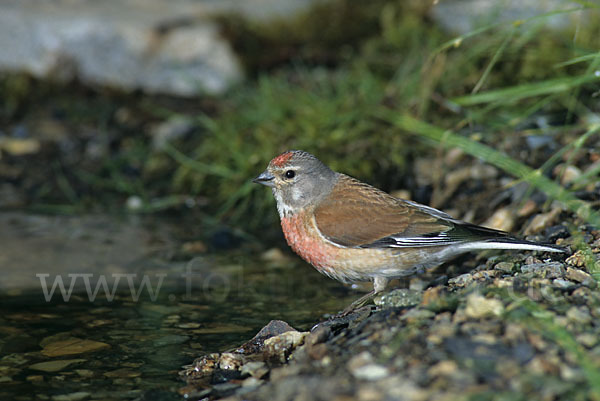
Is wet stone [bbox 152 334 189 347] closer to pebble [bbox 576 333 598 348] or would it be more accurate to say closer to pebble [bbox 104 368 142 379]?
pebble [bbox 104 368 142 379]

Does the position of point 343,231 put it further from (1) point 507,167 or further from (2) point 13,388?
(2) point 13,388

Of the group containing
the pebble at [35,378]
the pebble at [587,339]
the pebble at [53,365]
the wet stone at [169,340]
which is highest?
the pebble at [587,339]

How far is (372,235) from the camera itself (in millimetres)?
3895

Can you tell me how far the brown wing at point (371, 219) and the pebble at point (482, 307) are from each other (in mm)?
1035

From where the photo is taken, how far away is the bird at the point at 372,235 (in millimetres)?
3824

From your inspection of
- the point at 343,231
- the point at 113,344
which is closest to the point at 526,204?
the point at 343,231

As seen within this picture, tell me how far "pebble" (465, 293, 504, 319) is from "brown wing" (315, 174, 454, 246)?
3.40 feet

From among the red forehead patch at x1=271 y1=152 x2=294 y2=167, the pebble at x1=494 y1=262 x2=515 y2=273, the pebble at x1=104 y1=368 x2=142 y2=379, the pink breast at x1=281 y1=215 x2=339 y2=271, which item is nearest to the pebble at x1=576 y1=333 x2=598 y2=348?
the pebble at x1=494 y1=262 x2=515 y2=273

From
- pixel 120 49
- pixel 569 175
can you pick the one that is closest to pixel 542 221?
pixel 569 175

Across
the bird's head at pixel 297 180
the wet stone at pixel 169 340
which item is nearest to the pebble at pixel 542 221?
the bird's head at pixel 297 180

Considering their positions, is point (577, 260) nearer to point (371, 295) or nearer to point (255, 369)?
point (371, 295)

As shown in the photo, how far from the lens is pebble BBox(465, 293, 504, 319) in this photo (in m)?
2.75

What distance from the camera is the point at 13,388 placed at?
122 inches

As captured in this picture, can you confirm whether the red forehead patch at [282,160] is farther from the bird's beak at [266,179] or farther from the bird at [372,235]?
the bird at [372,235]
